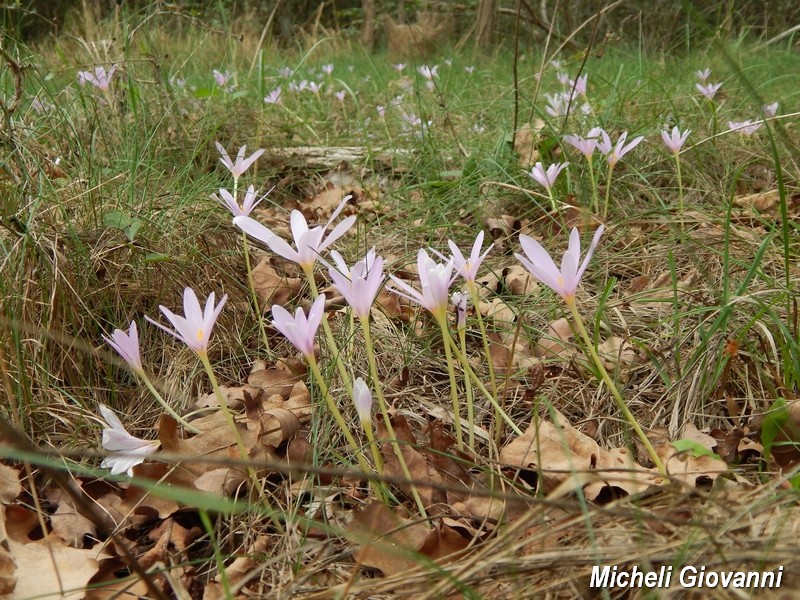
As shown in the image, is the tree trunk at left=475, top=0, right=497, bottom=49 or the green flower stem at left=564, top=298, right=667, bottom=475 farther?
the tree trunk at left=475, top=0, right=497, bottom=49

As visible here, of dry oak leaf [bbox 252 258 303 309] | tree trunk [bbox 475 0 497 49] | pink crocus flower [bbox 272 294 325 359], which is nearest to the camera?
pink crocus flower [bbox 272 294 325 359]

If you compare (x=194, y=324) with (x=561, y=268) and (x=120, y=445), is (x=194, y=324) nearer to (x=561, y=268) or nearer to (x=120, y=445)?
(x=120, y=445)

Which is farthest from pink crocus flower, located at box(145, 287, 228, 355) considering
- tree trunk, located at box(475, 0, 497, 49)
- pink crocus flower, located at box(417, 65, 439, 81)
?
tree trunk, located at box(475, 0, 497, 49)

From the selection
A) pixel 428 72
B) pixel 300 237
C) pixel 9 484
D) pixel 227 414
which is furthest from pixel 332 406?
pixel 428 72

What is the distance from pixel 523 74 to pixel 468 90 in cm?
74

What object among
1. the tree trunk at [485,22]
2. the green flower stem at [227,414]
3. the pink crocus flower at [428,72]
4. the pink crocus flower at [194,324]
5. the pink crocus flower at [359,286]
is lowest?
the tree trunk at [485,22]

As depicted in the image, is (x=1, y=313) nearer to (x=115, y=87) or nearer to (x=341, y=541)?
(x=341, y=541)

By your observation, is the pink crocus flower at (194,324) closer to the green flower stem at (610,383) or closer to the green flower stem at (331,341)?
the green flower stem at (331,341)

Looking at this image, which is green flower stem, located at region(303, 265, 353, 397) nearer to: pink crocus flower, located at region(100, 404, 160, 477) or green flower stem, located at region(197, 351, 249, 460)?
green flower stem, located at region(197, 351, 249, 460)

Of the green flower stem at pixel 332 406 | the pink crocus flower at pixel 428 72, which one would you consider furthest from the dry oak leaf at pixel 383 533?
the pink crocus flower at pixel 428 72

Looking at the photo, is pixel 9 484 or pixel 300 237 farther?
pixel 9 484

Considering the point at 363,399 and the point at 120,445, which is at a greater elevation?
the point at 363,399

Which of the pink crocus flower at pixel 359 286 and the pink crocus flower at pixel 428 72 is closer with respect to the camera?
the pink crocus flower at pixel 359 286

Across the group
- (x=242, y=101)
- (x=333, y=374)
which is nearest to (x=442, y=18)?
(x=242, y=101)
